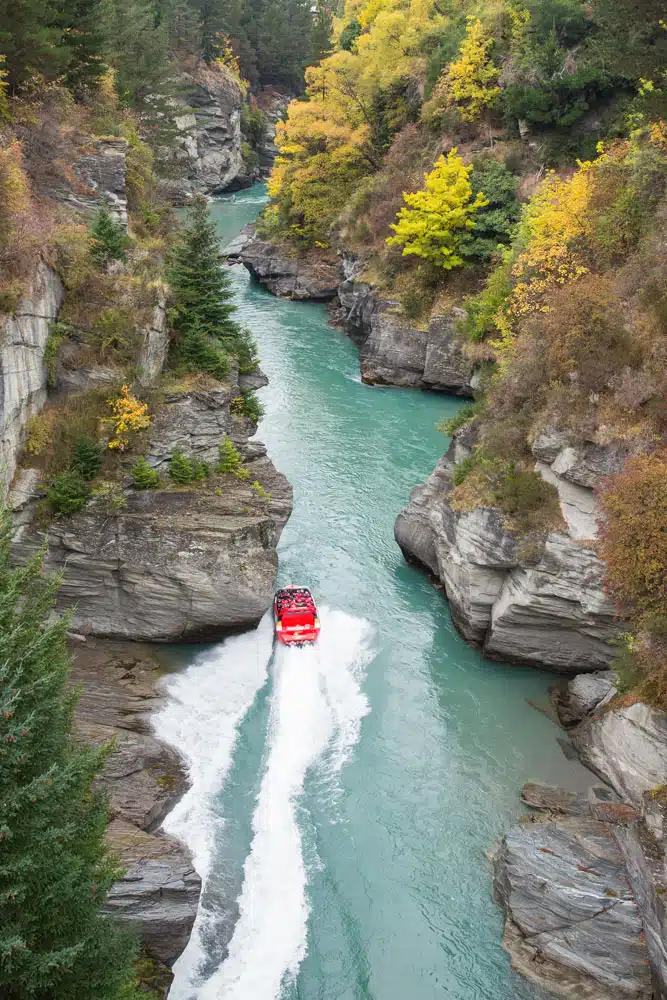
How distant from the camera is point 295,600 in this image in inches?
996

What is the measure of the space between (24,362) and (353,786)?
46.9ft

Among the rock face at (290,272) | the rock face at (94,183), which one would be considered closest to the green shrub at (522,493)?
the rock face at (94,183)

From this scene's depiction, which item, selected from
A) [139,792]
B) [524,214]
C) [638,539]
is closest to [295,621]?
[139,792]

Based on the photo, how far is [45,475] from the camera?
21.8 m

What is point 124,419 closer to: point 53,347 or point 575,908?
point 53,347

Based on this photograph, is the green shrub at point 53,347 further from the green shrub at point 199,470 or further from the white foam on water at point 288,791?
the white foam on water at point 288,791

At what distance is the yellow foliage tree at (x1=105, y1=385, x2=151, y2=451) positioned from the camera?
74.7 feet

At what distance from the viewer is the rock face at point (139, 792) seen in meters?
15.0

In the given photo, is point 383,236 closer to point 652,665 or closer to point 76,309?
point 76,309

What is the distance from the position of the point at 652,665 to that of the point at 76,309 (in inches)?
732

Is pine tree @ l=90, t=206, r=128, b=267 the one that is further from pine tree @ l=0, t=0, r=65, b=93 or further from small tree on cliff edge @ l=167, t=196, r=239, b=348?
pine tree @ l=0, t=0, r=65, b=93

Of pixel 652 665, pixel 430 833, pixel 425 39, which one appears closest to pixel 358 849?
pixel 430 833

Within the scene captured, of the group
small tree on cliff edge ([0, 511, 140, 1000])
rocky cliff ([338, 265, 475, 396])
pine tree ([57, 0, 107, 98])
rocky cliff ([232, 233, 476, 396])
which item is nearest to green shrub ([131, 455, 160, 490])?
small tree on cliff edge ([0, 511, 140, 1000])

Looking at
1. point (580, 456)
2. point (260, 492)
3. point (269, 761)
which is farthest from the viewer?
point (260, 492)
